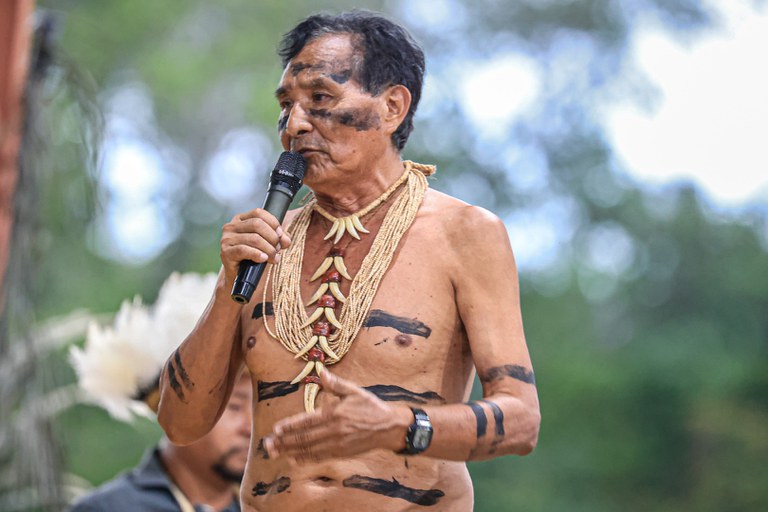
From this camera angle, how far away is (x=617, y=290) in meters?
16.5

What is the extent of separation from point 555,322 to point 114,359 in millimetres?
11720

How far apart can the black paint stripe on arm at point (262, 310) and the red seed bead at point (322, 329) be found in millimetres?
149

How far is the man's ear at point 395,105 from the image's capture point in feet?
9.39

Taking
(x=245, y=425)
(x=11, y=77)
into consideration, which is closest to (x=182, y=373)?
(x=245, y=425)

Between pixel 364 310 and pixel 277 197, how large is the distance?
1.07ft

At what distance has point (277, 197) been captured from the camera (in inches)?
104

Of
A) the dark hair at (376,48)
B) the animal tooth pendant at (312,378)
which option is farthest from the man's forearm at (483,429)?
the dark hair at (376,48)

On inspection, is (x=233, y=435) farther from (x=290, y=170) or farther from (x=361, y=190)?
(x=290, y=170)

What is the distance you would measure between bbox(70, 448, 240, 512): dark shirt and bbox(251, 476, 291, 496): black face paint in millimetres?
1857

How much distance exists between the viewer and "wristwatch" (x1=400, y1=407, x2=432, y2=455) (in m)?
2.32

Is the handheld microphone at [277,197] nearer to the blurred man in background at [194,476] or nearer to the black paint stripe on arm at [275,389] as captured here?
the black paint stripe on arm at [275,389]

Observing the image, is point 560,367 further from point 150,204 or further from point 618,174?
point 150,204

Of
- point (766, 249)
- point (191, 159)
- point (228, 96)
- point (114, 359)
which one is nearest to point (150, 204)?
point (191, 159)

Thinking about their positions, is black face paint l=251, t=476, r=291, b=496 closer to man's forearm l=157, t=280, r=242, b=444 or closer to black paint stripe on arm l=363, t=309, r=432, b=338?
man's forearm l=157, t=280, r=242, b=444
